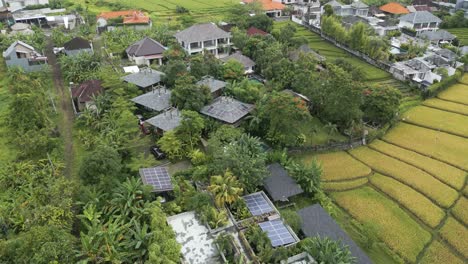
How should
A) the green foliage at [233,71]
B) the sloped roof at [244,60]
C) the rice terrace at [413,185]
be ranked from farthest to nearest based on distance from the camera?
1. the sloped roof at [244,60]
2. the green foliage at [233,71]
3. the rice terrace at [413,185]

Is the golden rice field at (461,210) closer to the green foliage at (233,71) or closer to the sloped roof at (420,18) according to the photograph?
the green foliage at (233,71)

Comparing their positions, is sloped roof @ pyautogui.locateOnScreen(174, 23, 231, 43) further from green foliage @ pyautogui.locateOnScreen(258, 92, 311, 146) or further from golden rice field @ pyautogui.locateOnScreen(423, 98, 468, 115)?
golden rice field @ pyautogui.locateOnScreen(423, 98, 468, 115)

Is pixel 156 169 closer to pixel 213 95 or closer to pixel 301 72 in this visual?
pixel 213 95

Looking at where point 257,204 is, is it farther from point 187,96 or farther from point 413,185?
point 187,96

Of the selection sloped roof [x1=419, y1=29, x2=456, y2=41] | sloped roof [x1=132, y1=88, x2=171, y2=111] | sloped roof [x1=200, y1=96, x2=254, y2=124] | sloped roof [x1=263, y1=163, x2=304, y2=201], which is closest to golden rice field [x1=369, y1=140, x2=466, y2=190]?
sloped roof [x1=263, y1=163, x2=304, y2=201]

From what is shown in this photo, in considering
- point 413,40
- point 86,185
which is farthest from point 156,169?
point 413,40

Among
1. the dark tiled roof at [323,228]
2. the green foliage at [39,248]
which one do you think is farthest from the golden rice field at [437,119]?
the green foliage at [39,248]
